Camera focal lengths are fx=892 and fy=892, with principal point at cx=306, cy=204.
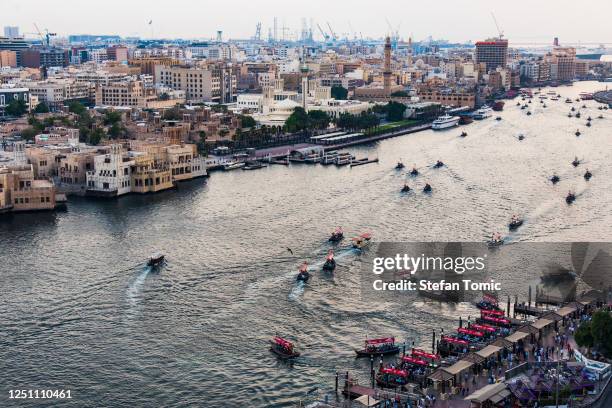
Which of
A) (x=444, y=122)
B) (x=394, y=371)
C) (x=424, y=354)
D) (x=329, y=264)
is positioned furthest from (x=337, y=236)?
(x=444, y=122)

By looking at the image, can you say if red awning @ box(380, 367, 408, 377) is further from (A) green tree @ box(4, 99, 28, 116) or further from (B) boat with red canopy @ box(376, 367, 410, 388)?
(A) green tree @ box(4, 99, 28, 116)

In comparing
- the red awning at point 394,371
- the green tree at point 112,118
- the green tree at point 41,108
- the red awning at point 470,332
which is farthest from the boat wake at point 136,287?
the green tree at point 41,108

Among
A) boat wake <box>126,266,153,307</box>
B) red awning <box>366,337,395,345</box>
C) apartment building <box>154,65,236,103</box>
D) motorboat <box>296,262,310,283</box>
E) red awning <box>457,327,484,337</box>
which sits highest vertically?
apartment building <box>154,65,236,103</box>

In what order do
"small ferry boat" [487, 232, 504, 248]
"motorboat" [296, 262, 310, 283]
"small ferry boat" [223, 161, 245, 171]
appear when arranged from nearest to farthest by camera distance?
"motorboat" [296, 262, 310, 283] → "small ferry boat" [487, 232, 504, 248] → "small ferry boat" [223, 161, 245, 171]

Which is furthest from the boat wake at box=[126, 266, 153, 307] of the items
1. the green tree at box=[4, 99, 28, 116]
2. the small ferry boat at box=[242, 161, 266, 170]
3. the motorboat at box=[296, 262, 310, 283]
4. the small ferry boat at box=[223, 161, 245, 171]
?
the green tree at box=[4, 99, 28, 116]

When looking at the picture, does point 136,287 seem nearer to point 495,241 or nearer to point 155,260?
point 155,260

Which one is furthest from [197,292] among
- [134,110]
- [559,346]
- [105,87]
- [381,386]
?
[105,87]
